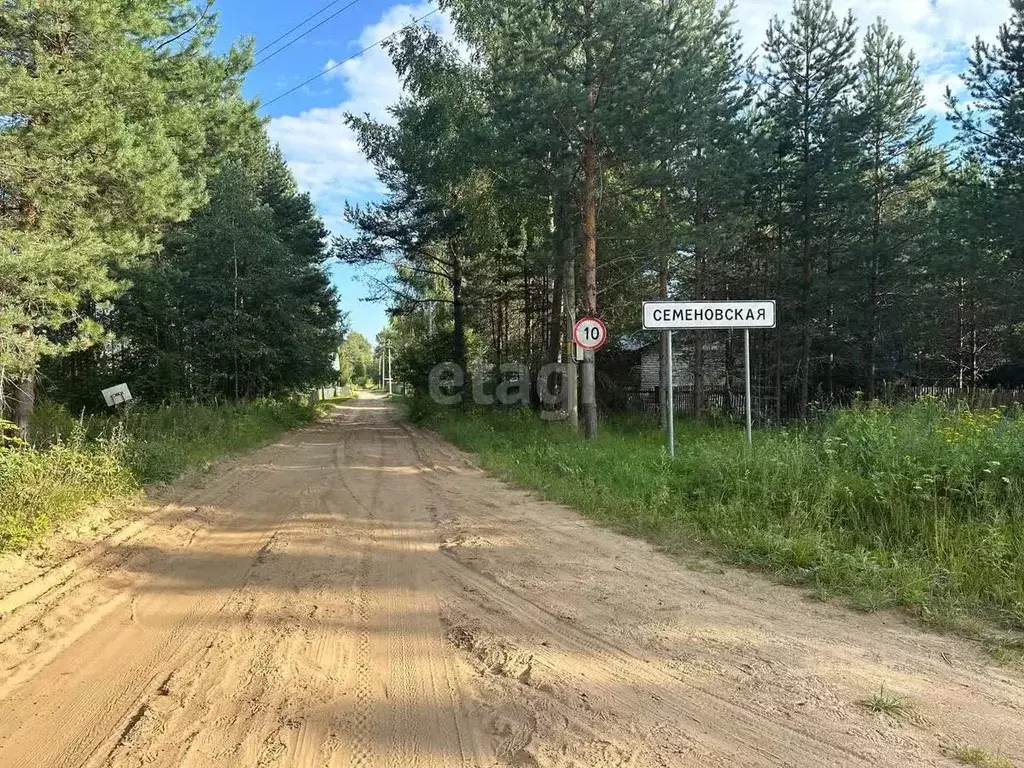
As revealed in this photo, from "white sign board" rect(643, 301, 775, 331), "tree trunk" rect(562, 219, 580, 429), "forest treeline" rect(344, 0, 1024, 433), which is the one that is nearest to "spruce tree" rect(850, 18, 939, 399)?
"forest treeline" rect(344, 0, 1024, 433)

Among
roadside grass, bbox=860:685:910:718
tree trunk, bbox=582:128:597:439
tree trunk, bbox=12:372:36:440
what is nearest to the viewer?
roadside grass, bbox=860:685:910:718

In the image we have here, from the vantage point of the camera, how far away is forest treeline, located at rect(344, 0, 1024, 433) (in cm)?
1448

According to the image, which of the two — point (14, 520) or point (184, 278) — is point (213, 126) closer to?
point (184, 278)

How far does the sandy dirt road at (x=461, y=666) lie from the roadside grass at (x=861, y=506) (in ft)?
1.68

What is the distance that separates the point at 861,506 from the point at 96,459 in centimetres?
985

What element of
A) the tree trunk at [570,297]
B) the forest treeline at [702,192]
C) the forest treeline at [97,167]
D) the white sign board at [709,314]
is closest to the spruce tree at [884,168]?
the forest treeline at [702,192]

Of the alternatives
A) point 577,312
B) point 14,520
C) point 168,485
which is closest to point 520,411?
point 577,312

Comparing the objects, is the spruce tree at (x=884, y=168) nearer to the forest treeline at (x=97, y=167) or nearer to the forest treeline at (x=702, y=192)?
the forest treeline at (x=702, y=192)

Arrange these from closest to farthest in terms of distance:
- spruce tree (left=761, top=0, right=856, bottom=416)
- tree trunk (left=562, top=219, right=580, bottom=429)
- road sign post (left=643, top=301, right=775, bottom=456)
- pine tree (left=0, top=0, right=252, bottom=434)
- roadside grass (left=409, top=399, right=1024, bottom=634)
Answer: roadside grass (left=409, top=399, right=1024, bottom=634), pine tree (left=0, top=0, right=252, bottom=434), road sign post (left=643, top=301, right=775, bottom=456), tree trunk (left=562, top=219, right=580, bottom=429), spruce tree (left=761, top=0, right=856, bottom=416)

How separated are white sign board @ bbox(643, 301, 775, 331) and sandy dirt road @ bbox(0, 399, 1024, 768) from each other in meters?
4.61

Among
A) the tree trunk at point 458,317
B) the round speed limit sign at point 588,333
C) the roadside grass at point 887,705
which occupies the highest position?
the tree trunk at point 458,317

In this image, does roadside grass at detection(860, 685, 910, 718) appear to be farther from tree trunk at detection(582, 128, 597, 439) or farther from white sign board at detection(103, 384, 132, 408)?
white sign board at detection(103, 384, 132, 408)

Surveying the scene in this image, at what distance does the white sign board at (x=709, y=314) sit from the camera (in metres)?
10.2

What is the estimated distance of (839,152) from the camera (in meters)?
21.2
